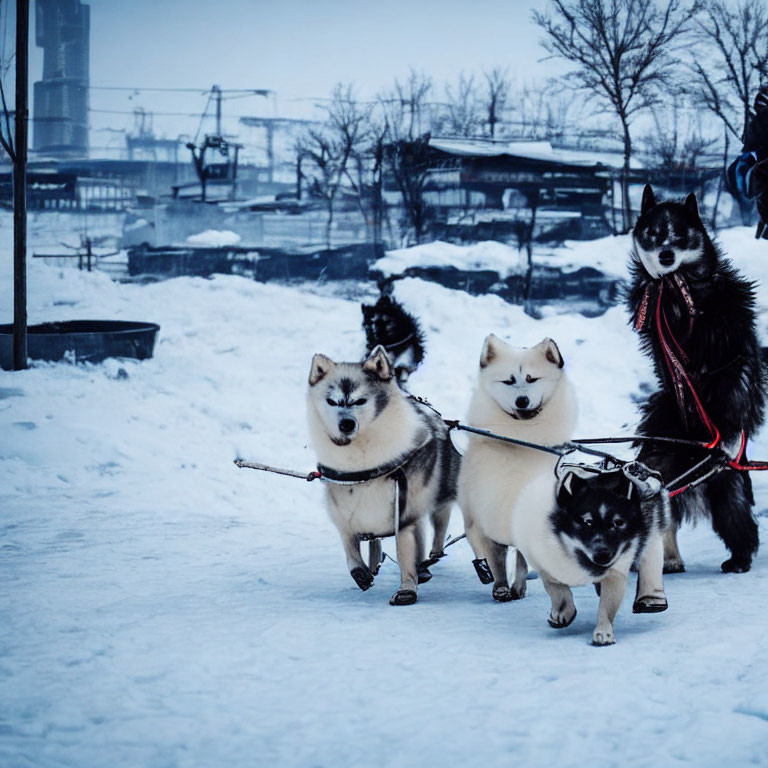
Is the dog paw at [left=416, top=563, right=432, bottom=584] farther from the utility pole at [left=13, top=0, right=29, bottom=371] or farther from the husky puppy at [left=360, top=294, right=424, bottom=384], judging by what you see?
the utility pole at [left=13, top=0, right=29, bottom=371]

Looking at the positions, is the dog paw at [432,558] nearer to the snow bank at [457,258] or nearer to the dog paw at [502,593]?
the dog paw at [502,593]

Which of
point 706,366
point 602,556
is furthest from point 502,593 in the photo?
point 706,366

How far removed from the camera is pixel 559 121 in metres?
5.94

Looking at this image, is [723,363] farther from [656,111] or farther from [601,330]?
[656,111]

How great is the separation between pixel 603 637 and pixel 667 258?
101 cm

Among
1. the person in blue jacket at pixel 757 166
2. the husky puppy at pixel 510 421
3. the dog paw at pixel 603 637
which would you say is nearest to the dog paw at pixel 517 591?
the husky puppy at pixel 510 421

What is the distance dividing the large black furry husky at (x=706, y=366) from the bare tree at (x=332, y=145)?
3539 mm

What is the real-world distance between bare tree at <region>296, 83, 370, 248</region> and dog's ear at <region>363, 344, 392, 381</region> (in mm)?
3633

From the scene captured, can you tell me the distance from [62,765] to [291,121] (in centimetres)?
469

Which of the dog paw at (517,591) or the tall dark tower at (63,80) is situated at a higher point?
the tall dark tower at (63,80)

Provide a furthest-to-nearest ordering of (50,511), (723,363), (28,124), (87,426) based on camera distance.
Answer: (28,124), (87,426), (50,511), (723,363)

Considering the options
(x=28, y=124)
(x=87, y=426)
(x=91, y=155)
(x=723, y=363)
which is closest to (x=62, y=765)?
(x=723, y=363)

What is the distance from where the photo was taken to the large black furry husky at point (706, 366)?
7.93 feet

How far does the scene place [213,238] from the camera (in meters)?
5.78
